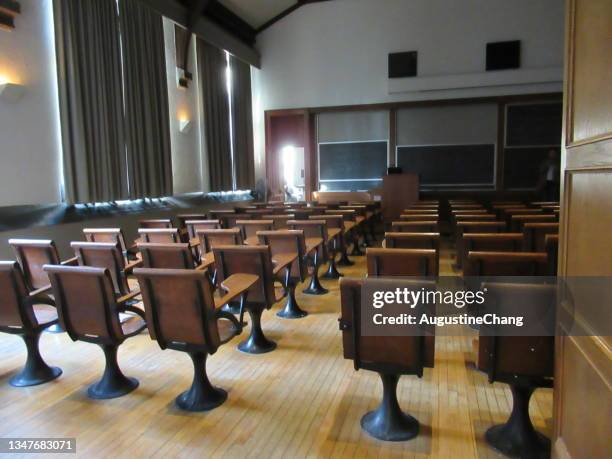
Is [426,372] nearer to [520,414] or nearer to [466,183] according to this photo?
[520,414]

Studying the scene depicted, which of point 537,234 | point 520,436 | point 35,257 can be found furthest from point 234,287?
point 537,234

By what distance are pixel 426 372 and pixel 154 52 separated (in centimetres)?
722

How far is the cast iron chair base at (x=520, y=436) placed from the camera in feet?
6.47

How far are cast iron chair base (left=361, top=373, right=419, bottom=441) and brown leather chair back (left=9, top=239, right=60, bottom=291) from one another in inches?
101

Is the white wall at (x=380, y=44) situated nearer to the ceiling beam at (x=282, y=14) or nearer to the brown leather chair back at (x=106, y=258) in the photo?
the ceiling beam at (x=282, y=14)

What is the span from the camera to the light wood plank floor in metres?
2.08

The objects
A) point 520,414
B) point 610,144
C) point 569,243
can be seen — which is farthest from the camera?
point 520,414

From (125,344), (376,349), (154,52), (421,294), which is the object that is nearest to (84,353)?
(125,344)

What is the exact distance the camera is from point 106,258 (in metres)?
3.45

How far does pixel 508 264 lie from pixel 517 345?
2.48 feet

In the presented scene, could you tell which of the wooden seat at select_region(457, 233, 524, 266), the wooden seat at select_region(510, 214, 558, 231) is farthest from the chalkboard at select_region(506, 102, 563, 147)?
the wooden seat at select_region(457, 233, 524, 266)

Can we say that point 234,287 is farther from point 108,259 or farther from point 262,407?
point 108,259

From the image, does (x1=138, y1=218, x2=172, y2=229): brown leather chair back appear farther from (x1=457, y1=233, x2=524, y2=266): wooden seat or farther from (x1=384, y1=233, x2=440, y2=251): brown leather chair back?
(x1=457, y1=233, x2=524, y2=266): wooden seat

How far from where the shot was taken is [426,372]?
9.21ft
